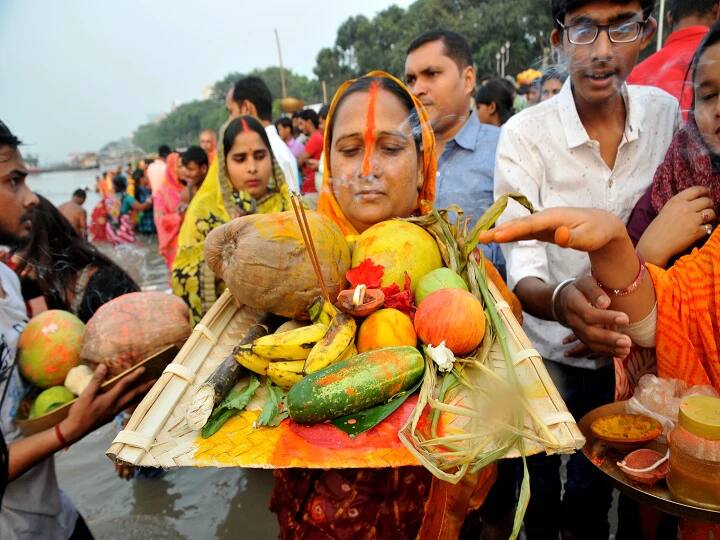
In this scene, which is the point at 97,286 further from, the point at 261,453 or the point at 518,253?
the point at 518,253

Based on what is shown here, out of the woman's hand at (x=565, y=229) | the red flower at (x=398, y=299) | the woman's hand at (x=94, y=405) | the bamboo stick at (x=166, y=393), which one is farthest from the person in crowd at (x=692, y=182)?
the woman's hand at (x=94, y=405)

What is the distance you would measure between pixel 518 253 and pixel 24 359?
2.02 meters

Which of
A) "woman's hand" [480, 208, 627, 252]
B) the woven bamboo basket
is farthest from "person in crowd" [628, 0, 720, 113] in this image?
the woven bamboo basket

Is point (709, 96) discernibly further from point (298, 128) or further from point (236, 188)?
point (298, 128)

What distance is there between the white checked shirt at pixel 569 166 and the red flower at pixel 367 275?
856 mm

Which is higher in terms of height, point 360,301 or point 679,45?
point 679,45

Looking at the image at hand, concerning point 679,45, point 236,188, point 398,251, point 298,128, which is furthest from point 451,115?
point 298,128

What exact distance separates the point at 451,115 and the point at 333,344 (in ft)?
7.99

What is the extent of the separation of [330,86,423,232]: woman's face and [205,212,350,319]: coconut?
30 centimetres

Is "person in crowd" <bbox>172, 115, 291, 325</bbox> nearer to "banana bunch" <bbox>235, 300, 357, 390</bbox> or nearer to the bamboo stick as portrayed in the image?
the bamboo stick

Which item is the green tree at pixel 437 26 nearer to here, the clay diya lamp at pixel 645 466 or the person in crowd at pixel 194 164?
the person in crowd at pixel 194 164

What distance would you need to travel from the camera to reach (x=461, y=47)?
3453 millimetres

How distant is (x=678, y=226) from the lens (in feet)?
5.43

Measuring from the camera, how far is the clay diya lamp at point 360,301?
1405 millimetres
